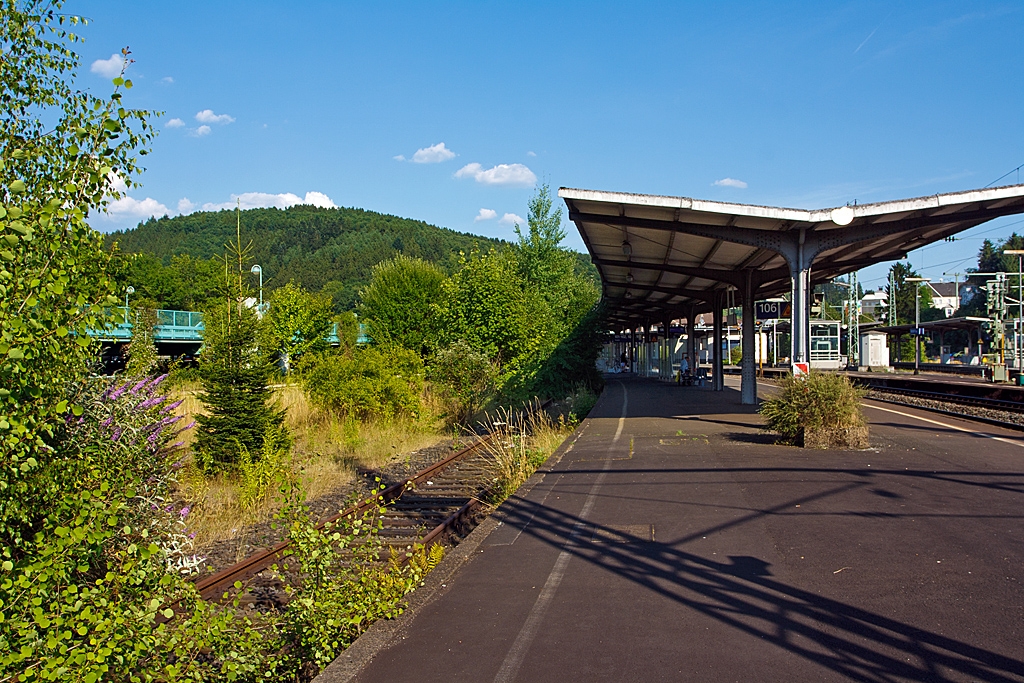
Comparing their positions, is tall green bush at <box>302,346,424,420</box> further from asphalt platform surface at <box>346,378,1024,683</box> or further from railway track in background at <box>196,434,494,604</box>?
asphalt platform surface at <box>346,378,1024,683</box>

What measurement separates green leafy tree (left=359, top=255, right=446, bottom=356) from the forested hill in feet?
129

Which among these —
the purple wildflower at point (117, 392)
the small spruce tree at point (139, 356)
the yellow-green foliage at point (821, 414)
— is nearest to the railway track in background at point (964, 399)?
the yellow-green foliage at point (821, 414)

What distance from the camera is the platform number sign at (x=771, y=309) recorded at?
30547 mm

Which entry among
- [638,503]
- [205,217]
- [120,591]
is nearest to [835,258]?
[638,503]

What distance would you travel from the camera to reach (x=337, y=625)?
522 centimetres

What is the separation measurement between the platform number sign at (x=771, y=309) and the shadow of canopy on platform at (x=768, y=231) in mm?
6889

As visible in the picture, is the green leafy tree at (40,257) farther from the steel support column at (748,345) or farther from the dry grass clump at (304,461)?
the steel support column at (748,345)

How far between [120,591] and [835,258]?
2006 centimetres

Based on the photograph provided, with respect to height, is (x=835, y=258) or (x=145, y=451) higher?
(x=835, y=258)

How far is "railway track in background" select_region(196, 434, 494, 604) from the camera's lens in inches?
299

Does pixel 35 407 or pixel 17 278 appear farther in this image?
pixel 35 407

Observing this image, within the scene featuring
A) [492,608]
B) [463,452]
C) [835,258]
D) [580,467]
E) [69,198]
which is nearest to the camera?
[69,198]

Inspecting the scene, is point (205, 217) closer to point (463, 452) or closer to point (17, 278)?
point (463, 452)

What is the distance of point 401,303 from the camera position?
40688 mm
